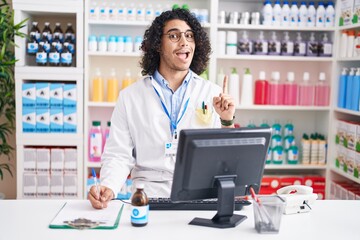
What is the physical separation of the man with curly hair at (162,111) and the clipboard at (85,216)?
0.86 feet

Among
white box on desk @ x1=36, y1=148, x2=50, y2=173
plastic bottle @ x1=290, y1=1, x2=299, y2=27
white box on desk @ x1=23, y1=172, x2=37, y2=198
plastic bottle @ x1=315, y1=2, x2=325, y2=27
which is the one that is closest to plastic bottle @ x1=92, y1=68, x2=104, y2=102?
white box on desk @ x1=36, y1=148, x2=50, y2=173

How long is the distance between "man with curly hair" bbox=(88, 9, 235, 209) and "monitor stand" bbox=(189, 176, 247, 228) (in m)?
0.54

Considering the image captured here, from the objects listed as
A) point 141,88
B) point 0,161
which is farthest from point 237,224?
point 0,161

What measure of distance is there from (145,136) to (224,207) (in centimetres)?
72

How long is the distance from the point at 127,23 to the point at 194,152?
7.51ft

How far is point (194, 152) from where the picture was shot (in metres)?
1.59

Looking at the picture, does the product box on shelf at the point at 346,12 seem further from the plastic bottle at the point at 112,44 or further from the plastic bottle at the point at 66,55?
the plastic bottle at the point at 66,55

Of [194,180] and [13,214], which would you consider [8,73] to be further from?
[194,180]

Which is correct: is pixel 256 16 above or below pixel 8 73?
above

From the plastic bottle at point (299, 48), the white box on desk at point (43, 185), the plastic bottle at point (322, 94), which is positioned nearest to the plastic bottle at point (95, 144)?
the white box on desk at point (43, 185)

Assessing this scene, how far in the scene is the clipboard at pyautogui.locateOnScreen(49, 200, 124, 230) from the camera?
64.6 inches

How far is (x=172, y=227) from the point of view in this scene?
1.66 metres

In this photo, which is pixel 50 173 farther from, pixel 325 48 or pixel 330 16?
pixel 330 16

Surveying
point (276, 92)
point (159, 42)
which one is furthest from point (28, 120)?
point (276, 92)
